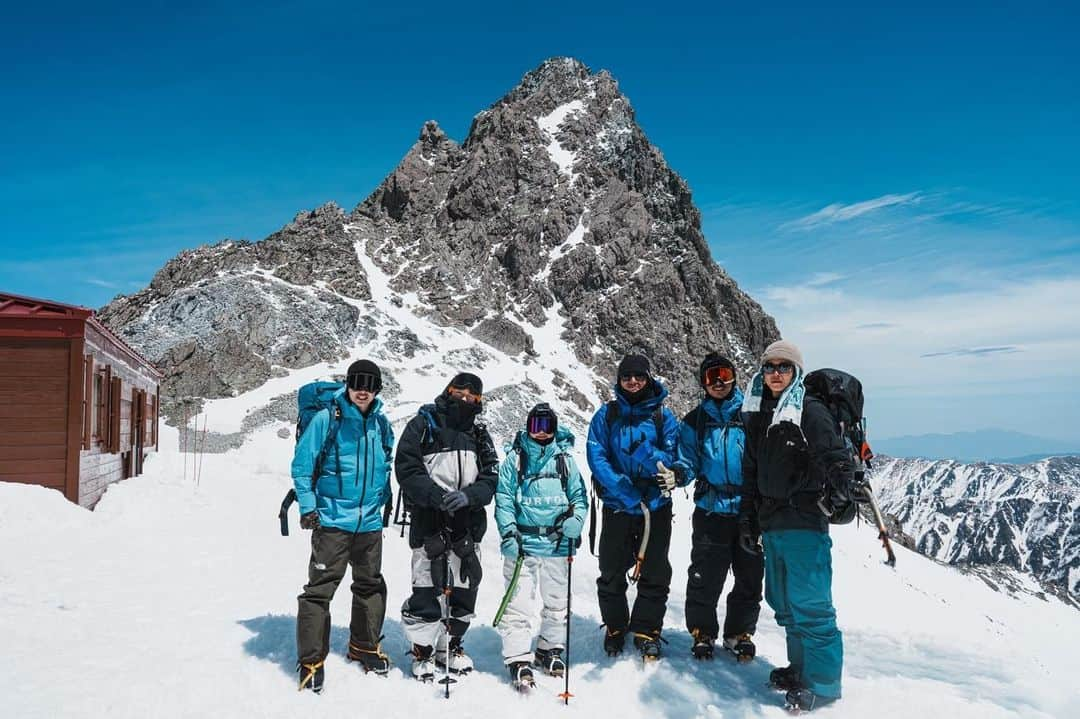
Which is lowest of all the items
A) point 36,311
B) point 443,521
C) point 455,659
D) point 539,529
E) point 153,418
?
point 455,659

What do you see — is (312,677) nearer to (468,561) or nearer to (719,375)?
(468,561)

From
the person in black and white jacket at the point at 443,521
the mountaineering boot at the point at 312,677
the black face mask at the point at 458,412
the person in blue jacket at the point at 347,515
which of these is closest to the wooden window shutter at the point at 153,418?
the person in blue jacket at the point at 347,515

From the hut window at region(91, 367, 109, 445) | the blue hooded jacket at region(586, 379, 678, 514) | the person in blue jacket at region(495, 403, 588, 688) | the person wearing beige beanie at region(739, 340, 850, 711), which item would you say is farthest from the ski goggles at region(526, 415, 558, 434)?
the hut window at region(91, 367, 109, 445)

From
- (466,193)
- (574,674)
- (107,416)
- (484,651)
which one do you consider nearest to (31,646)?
(484,651)

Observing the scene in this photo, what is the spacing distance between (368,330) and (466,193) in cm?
3669

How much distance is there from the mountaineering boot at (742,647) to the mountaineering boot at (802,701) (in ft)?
3.34

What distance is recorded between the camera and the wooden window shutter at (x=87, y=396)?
12266mm

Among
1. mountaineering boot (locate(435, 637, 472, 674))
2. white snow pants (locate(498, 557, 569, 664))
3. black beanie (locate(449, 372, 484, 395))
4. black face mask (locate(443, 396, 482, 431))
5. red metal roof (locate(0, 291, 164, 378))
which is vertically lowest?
mountaineering boot (locate(435, 637, 472, 674))

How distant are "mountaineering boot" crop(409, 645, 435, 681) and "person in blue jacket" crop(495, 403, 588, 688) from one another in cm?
66

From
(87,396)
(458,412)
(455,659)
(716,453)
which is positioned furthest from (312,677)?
(87,396)

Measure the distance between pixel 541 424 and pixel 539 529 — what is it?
3.15 ft

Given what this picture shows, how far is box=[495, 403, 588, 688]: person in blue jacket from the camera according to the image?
581 centimetres

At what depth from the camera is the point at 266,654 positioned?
5.98 meters

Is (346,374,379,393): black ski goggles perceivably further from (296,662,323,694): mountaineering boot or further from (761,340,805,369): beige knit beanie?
(761,340,805,369): beige knit beanie
